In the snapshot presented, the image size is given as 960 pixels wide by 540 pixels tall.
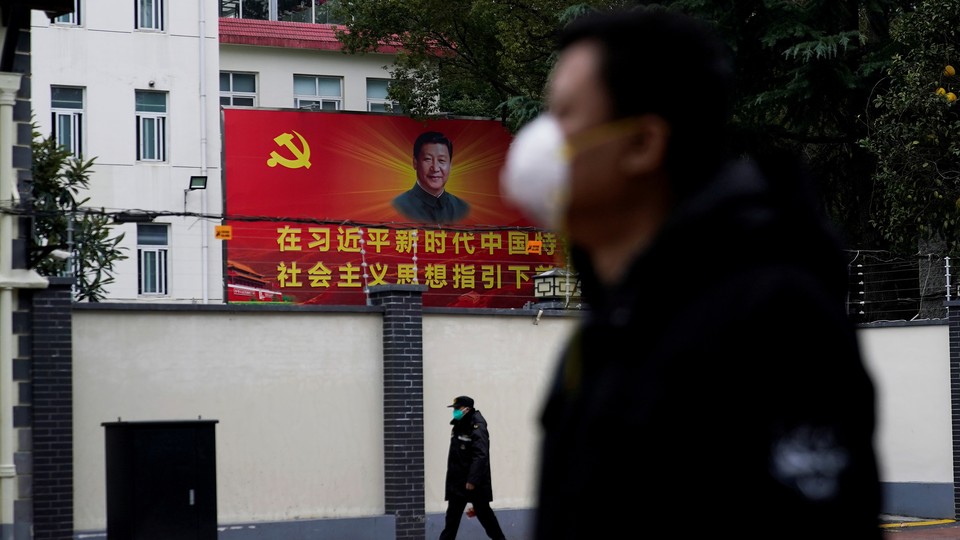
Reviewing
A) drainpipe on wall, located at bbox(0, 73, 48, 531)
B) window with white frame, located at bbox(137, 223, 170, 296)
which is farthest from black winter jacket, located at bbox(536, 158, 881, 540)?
window with white frame, located at bbox(137, 223, 170, 296)

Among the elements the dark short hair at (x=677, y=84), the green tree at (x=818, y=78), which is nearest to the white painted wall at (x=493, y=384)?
the green tree at (x=818, y=78)

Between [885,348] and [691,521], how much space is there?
63.9ft

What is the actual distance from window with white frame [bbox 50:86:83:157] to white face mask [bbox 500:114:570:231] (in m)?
32.7

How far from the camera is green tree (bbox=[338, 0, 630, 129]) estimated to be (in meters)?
28.6

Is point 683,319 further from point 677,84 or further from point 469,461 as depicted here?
point 469,461

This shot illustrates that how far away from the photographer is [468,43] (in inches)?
1251

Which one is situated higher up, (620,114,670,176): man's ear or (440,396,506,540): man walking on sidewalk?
(620,114,670,176): man's ear

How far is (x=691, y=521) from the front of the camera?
5.20 ft

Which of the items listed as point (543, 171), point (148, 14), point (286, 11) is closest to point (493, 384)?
point (543, 171)

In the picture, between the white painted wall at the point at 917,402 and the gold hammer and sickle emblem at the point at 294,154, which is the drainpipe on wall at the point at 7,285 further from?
the gold hammer and sickle emblem at the point at 294,154

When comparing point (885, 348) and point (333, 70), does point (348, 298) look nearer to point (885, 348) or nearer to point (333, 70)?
point (333, 70)

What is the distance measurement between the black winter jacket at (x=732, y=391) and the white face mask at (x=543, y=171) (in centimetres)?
16

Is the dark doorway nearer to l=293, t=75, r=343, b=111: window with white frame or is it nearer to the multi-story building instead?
the multi-story building

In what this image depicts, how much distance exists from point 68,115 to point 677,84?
33291 millimetres
